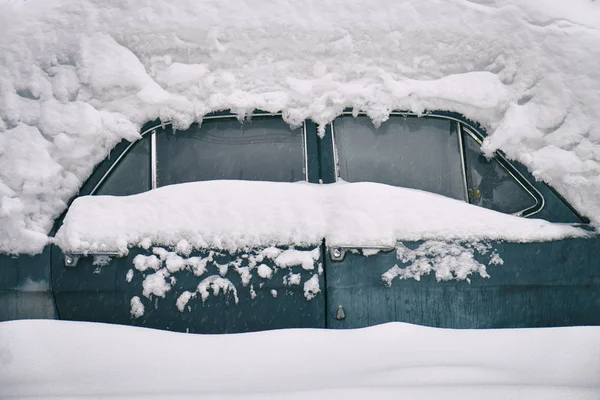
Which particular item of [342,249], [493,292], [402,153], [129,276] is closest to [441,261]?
[493,292]

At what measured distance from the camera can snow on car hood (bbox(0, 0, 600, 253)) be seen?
9.07 ft

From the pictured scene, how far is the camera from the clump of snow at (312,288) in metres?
2.56

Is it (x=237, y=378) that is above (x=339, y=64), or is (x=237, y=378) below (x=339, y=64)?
below

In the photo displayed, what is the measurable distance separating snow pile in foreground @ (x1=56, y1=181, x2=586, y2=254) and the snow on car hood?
0.26m

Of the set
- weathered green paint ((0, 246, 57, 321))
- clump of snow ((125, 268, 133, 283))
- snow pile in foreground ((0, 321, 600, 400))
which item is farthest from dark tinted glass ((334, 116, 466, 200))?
weathered green paint ((0, 246, 57, 321))

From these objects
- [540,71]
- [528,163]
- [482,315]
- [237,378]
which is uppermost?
[540,71]

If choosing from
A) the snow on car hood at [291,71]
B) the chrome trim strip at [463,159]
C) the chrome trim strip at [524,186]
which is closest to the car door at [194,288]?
the snow on car hood at [291,71]

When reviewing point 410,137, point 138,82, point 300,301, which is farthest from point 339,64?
point 300,301

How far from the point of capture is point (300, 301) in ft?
8.43

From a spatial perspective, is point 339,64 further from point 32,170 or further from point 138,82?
point 32,170

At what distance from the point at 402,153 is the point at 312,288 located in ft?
2.33

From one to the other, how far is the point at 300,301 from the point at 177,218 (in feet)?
1.92

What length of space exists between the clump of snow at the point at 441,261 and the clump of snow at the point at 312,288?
10.6 inches

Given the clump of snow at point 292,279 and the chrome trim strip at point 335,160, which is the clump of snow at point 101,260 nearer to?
the clump of snow at point 292,279
